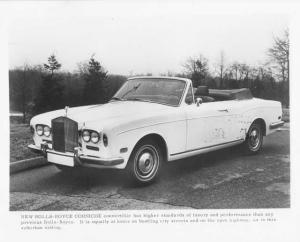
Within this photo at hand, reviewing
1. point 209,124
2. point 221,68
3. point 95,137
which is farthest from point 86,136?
point 221,68

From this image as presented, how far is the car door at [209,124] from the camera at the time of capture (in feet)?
14.3

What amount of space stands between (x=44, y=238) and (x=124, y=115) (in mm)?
1452

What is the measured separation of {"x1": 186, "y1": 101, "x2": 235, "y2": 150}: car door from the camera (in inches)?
171

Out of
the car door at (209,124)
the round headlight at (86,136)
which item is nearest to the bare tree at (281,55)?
the car door at (209,124)

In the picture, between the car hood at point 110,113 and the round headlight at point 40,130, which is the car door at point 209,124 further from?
the round headlight at point 40,130

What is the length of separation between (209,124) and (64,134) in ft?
5.83

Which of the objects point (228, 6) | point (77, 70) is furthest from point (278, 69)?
point (77, 70)

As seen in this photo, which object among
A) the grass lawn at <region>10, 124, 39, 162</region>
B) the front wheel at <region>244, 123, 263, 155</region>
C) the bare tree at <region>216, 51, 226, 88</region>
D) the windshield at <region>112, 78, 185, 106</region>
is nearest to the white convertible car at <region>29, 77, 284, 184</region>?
the windshield at <region>112, 78, 185, 106</region>

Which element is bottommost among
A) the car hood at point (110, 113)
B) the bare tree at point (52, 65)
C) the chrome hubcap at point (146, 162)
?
the chrome hubcap at point (146, 162)

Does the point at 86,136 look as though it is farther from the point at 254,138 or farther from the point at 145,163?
the point at 254,138

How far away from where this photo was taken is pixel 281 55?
15.3ft

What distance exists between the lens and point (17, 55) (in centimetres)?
415

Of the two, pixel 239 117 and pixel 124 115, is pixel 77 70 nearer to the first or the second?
pixel 124 115

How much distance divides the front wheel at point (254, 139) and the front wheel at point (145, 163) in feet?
5.91
